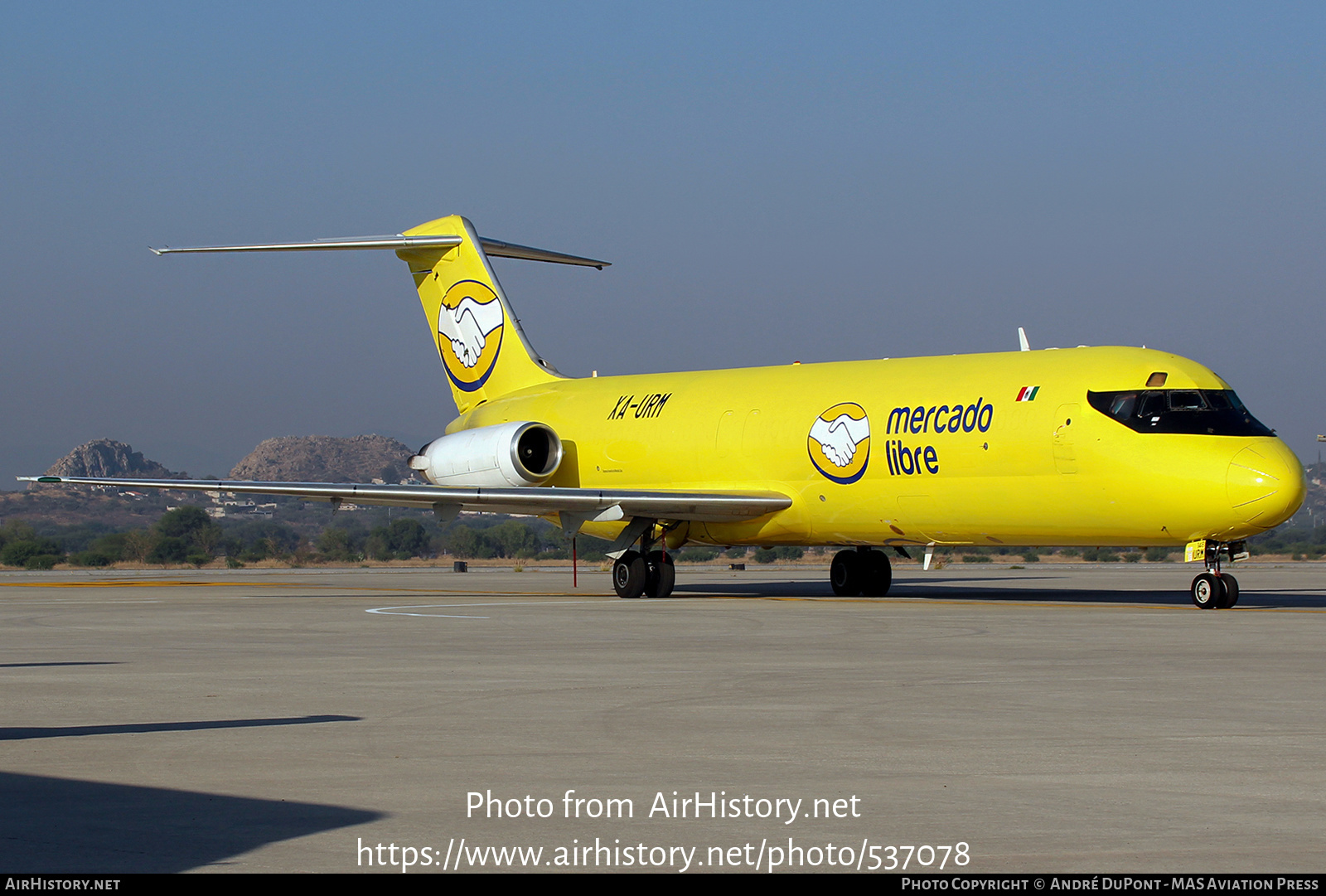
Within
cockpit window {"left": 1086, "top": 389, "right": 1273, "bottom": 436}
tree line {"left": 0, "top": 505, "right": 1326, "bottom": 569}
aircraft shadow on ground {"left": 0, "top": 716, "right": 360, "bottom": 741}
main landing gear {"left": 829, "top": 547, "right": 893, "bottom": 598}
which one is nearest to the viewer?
aircraft shadow on ground {"left": 0, "top": 716, "right": 360, "bottom": 741}

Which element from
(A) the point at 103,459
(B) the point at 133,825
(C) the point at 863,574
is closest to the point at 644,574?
(C) the point at 863,574

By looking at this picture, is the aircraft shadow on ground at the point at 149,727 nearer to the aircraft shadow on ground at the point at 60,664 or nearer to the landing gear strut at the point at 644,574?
the aircraft shadow on ground at the point at 60,664

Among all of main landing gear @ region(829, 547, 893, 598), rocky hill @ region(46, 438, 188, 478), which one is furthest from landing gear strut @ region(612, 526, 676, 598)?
rocky hill @ region(46, 438, 188, 478)

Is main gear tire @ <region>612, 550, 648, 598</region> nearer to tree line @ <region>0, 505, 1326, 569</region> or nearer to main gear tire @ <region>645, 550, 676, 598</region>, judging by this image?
main gear tire @ <region>645, 550, 676, 598</region>

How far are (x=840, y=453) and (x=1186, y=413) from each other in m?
6.00

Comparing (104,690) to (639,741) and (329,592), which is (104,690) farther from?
(329,592)

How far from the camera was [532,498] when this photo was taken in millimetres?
26625

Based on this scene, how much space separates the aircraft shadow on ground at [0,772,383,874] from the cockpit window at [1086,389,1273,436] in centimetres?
1765

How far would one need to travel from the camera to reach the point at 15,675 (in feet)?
41.8

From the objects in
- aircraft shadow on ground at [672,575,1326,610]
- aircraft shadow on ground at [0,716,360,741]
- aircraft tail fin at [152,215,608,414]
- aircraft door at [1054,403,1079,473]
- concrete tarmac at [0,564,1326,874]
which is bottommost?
aircraft shadow on ground at [672,575,1326,610]

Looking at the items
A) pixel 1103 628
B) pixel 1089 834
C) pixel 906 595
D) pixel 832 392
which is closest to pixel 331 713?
pixel 1089 834

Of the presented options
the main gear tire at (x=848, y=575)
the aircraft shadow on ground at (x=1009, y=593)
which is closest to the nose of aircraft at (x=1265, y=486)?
the aircraft shadow on ground at (x=1009, y=593)

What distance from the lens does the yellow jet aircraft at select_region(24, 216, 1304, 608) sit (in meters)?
22.0
